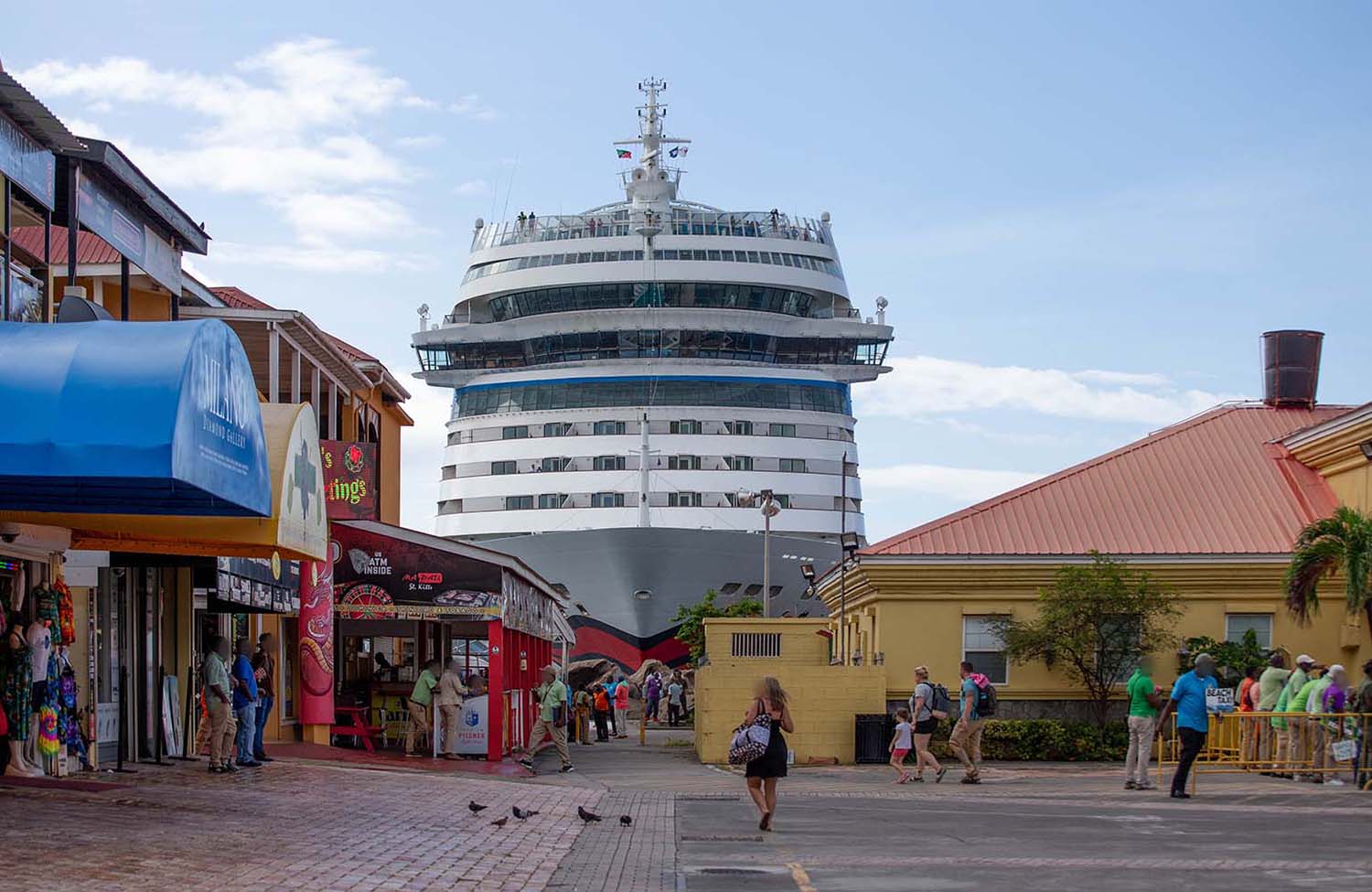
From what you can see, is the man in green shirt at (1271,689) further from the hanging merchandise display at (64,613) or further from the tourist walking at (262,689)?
the hanging merchandise display at (64,613)

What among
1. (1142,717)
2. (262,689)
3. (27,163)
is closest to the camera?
(27,163)

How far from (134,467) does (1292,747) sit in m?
14.3

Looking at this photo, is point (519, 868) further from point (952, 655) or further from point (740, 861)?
point (952, 655)

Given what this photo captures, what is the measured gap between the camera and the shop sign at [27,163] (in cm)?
1477

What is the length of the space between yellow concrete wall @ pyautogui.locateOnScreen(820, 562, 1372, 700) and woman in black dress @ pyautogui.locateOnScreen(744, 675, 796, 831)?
43.0ft

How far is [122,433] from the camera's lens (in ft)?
37.1

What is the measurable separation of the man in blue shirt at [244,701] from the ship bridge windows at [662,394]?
3461 cm

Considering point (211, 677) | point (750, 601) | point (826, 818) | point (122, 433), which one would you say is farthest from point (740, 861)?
point (750, 601)

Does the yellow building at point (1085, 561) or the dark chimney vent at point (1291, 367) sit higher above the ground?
the dark chimney vent at point (1291, 367)

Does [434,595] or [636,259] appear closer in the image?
[434,595]

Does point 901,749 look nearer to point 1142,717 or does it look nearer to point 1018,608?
point 1142,717

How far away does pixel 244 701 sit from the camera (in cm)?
1948

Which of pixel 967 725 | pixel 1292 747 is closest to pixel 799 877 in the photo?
pixel 967 725

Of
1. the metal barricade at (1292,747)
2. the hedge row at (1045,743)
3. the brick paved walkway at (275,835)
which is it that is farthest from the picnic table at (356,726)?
the metal barricade at (1292,747)
